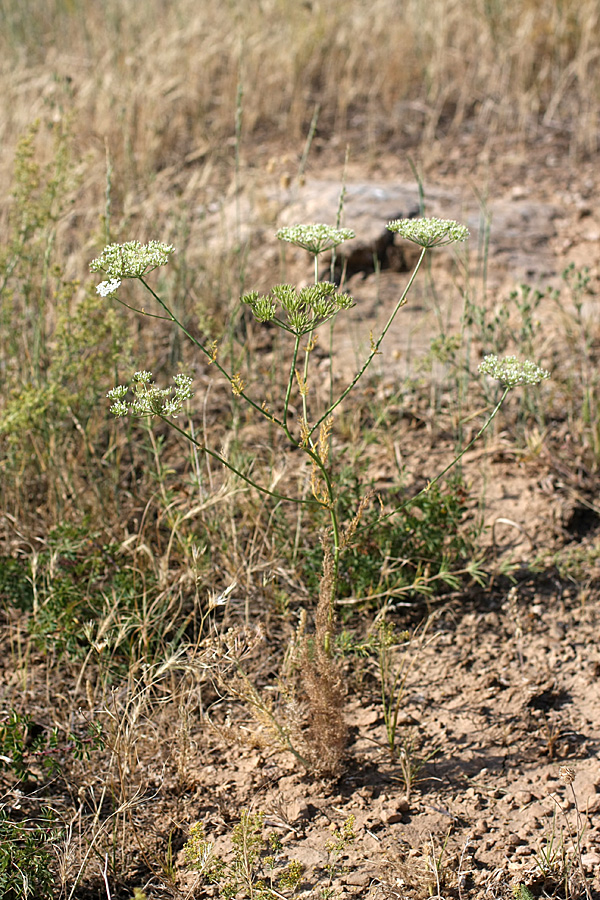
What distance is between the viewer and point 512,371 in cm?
193

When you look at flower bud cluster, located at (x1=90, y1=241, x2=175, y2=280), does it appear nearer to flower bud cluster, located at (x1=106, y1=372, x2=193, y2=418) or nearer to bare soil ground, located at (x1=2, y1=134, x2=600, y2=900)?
flower bud cluster, located at (x1=106, y1=372, x2=193, y2=418)

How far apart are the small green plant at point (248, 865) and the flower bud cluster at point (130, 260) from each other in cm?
125

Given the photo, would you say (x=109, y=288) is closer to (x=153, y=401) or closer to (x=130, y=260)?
(x=130, y=260)

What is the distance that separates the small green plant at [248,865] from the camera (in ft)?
6.22

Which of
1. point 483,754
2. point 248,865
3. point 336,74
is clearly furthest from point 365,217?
point 248,865

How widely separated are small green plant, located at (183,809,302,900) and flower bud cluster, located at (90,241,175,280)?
1.25 meters

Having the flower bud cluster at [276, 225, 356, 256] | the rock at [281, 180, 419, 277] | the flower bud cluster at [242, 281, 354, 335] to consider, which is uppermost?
the flower bud cluster at [276, 225, 356, 256]

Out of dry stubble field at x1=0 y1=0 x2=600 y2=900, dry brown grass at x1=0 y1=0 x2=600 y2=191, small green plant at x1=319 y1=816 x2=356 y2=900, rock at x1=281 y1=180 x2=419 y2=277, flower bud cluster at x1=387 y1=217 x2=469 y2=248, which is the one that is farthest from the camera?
dry brown grass at x1=0 y1=0 x2=600 y2=191

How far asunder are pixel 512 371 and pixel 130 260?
0.90 m

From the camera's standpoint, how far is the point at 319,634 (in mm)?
2117

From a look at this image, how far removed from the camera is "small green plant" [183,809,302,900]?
1896 mm

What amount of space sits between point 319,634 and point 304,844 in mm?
526

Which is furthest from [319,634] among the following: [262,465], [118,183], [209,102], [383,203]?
[209,102]

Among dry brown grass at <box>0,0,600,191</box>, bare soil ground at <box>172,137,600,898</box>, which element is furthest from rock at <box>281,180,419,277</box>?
bare soil ground at <box>172,137,600,898</box>
